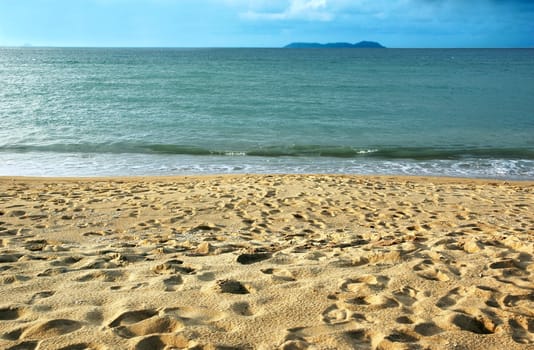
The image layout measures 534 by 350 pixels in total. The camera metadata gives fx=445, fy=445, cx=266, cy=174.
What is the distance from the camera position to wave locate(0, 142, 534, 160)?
16.8 meters

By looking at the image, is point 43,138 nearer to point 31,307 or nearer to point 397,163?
point 397,163

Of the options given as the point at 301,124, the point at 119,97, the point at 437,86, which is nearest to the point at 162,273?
the point at 301,124

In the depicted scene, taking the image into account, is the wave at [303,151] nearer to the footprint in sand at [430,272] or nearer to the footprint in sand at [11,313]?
the footprint in sand at [430,272]

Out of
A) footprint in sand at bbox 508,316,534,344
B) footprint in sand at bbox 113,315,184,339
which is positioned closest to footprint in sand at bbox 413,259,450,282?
footprint in sand at bbox 508,316,534,344

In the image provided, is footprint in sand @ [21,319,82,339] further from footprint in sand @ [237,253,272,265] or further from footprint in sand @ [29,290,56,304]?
footprint in sand @ [237,253,272,265]

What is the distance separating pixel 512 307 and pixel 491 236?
8.75ft

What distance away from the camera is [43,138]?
18938mm

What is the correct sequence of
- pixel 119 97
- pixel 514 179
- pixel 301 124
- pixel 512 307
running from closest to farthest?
pixel 512 307
pixel 514 179
pixel 301 124
pixel 119 97

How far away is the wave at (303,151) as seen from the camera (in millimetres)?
16828

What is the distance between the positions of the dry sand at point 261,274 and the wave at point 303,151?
795cm

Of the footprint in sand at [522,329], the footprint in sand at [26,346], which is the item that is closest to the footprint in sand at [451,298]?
the footprint in sand at [522,329]

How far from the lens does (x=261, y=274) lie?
455 cm

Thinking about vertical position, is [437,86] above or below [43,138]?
above

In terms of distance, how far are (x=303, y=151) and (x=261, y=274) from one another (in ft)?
42.7
